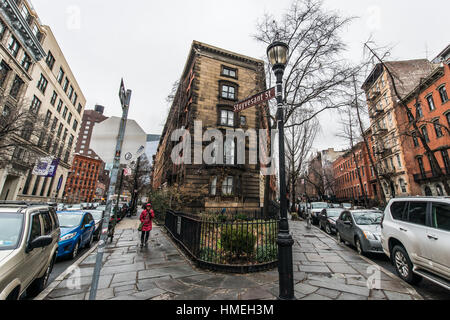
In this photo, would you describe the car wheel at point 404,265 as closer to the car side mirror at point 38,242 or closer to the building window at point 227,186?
the car side mirror at point 38,242

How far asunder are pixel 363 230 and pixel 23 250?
A: 29.5 feet

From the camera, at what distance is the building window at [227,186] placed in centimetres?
1825

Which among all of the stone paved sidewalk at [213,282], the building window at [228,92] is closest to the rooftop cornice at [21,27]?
the building window at [228,92]

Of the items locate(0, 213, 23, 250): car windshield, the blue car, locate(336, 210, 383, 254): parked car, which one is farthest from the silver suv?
the blue car

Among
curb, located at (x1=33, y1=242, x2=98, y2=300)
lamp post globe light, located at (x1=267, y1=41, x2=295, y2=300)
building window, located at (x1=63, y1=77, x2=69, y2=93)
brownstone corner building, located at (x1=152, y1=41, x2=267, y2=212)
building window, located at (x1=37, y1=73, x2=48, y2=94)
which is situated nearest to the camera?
lamp post globe light, located at (x1=267, y1=41, x2=295, y2=300)

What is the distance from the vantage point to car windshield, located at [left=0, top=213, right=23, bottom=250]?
2996 millimetres

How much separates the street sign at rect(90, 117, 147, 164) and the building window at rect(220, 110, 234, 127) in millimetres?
16888

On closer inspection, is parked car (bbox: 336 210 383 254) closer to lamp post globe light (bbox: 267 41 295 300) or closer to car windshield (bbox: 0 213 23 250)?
lamp post globe light (bbox: 267 41 295 300)

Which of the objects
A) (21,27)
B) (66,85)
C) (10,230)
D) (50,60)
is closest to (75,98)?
(66,85)

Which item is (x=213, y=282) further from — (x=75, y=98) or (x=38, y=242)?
(x=75, y=98)

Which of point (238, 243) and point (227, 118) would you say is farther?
point (227, 118)

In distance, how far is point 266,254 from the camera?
18.7 ft

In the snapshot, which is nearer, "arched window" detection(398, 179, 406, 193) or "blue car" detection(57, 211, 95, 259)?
"blue car" detection(57, 211, 95, 259)
